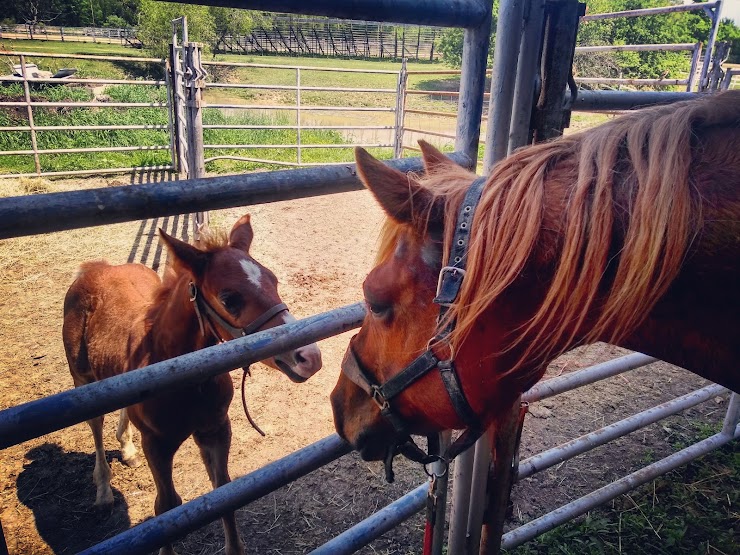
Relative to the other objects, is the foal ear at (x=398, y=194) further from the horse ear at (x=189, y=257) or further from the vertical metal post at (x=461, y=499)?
the horse ear at (x=189, y=257)

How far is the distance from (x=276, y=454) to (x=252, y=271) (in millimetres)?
1382

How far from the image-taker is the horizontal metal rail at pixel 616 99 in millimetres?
1432

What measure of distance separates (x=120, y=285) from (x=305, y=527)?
181 centimetres

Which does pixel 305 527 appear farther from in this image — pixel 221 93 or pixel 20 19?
pixel 20 19

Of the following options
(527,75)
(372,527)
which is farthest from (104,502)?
(527,75)

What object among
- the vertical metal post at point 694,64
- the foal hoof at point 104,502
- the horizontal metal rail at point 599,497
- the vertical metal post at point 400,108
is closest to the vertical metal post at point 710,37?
the vertical metal post at point 694,64

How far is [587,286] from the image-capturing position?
2.78ft

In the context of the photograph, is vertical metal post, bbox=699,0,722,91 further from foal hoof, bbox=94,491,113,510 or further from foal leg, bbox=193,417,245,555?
foal hoof, bbox=94,491,113,510

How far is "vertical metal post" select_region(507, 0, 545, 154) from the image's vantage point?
120 cm

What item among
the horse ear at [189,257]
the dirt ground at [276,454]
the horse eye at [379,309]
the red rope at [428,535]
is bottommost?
the dirt ground at [276,454]

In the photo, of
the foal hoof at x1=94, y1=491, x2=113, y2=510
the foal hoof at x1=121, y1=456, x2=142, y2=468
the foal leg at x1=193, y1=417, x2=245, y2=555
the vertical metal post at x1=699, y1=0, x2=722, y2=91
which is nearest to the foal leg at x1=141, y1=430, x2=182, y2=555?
the foal leg at x1=193, y1=417, x2=245, y2=555

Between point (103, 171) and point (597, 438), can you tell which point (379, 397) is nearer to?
point (597, 438)

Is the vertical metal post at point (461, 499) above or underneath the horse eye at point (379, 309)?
underneath

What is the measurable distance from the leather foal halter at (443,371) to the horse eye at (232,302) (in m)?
1.10
